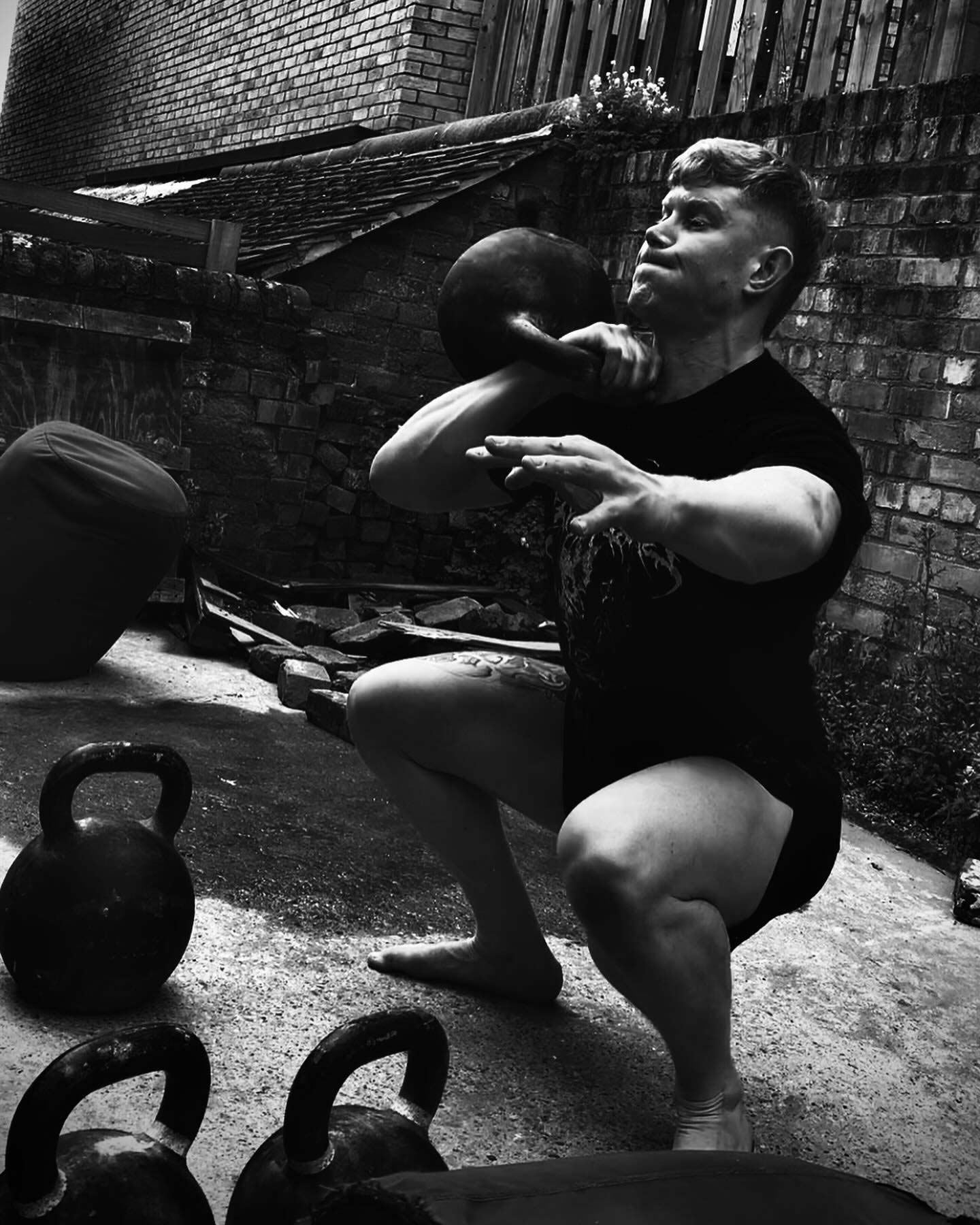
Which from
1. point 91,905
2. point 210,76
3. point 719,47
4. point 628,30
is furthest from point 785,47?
point 210,76

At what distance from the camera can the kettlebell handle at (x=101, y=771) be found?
8.60ft

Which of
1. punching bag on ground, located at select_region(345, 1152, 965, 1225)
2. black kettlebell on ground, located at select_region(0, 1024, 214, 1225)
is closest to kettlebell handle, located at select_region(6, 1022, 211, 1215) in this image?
black kettlebell on ground, located at select_region(0, 1024, 214, 1225)

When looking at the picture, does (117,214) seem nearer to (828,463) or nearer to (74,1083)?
(828,463)

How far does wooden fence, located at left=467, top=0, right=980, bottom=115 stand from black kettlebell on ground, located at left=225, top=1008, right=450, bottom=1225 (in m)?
7.35

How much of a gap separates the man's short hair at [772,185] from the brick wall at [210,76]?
393 inches

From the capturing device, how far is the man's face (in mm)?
2398

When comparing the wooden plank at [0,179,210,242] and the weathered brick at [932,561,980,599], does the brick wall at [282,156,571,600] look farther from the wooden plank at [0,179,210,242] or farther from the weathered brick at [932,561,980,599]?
the weathered brick at [932,561,980,599]

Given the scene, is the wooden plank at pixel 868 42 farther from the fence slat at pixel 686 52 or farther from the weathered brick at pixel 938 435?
the weathered brick at pixel 938 435

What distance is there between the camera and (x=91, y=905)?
2629 mm

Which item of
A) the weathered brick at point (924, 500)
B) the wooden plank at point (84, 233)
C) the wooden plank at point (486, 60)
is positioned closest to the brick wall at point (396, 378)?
the wooden plank at point (84, 233)

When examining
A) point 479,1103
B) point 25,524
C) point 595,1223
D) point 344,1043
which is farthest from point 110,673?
point 595,1223

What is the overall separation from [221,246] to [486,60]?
15.9 ft

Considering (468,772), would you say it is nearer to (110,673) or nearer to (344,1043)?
(344,1043)

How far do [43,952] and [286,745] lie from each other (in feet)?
8.40
